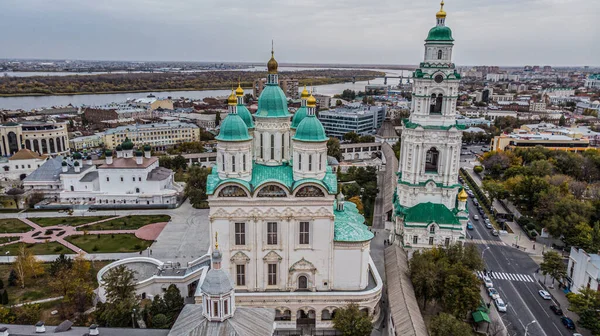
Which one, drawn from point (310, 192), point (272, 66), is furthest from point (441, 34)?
point (310, 192)

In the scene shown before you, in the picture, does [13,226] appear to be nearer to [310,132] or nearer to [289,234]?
[289,234]

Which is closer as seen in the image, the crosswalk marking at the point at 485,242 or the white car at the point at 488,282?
the white car at the point at 488,282

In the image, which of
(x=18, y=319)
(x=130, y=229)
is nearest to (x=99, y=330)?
(x=18, y=319)

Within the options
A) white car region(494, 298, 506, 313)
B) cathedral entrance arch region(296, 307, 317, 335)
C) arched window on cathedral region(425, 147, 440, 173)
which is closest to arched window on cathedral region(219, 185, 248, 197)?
cathedral entrance arch region(296, 307, 317, 335)

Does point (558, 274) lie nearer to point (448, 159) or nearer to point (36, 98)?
point (448, 159)

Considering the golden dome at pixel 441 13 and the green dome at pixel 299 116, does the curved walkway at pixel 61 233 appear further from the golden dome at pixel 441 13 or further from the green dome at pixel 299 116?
the golden dome at pixel 441 13

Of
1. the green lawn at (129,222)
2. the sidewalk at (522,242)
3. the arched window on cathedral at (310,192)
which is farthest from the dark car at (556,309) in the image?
the green lawn at (129,222)

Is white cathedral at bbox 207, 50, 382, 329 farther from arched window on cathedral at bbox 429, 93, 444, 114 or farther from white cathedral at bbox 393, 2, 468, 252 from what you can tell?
arched window on cathedral at bbox 429, 93, 444, 114
